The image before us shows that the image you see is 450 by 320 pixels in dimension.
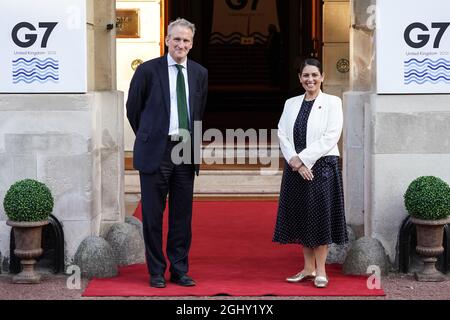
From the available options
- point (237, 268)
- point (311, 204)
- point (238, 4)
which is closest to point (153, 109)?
point (311, 204)

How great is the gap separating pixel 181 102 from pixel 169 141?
314 mm

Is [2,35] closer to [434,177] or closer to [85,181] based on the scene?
[85,181]


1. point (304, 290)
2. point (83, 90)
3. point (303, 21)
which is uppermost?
point (303, 21)

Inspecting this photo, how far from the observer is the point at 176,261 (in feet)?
29.5

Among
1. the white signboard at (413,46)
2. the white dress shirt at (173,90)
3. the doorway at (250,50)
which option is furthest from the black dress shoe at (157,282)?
the doorway at (250,50)

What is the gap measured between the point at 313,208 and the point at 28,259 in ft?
7.46

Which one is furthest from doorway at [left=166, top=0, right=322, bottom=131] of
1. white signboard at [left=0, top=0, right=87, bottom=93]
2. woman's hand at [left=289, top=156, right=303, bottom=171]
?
woman's hand at [left=289, top=156, right=303, bottom=171]

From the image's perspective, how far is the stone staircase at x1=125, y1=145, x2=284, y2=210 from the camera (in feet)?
43.0

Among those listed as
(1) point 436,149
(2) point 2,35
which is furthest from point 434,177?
(2) point 2,35

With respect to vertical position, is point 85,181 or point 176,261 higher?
point 85,181

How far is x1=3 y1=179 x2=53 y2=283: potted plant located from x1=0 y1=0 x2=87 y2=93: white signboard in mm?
854

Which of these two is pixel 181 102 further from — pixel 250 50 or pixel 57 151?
pixel 250 50

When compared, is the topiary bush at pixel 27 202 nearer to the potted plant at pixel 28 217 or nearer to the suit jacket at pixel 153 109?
the potted plant at pixel 28 217

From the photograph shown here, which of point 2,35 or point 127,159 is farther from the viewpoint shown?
point 127,159
